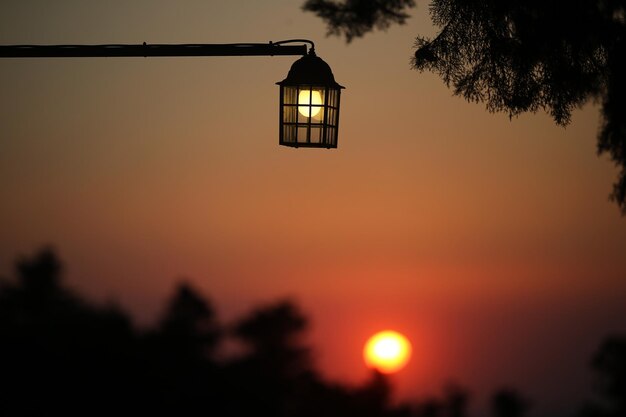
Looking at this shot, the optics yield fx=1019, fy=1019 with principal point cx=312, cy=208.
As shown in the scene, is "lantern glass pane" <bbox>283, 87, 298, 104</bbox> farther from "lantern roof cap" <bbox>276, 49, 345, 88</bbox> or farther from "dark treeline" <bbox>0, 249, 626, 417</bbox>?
"dark treeline" <bbox>0, 249, 626, 417</bbox>

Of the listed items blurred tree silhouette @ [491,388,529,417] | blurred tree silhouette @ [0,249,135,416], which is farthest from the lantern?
blurred tree silhouette @ [491,388,529,417]

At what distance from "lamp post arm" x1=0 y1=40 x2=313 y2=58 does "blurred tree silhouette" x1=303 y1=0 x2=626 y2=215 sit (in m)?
0.57

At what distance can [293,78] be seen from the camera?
831cm

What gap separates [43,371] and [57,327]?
7.76 feet

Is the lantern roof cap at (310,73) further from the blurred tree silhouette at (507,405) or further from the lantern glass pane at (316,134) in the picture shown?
the blurred tree silhouette at (507,405)

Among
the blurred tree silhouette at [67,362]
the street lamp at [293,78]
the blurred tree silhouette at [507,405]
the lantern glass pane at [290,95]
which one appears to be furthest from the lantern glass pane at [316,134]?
the blurred tree silhouette at [507,405]

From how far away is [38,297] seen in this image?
4038 cm

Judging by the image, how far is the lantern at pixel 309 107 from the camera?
823 cm

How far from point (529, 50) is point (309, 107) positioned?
2.03 meters

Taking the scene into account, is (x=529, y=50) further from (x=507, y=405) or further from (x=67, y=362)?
(x=507, y=405)

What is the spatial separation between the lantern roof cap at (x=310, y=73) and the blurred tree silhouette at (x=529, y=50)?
458mm

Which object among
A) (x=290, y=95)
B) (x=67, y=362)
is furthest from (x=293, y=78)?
(x=67, y=362)

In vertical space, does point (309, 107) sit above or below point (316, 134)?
above

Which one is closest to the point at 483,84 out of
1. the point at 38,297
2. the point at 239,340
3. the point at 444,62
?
the point at 444,62
